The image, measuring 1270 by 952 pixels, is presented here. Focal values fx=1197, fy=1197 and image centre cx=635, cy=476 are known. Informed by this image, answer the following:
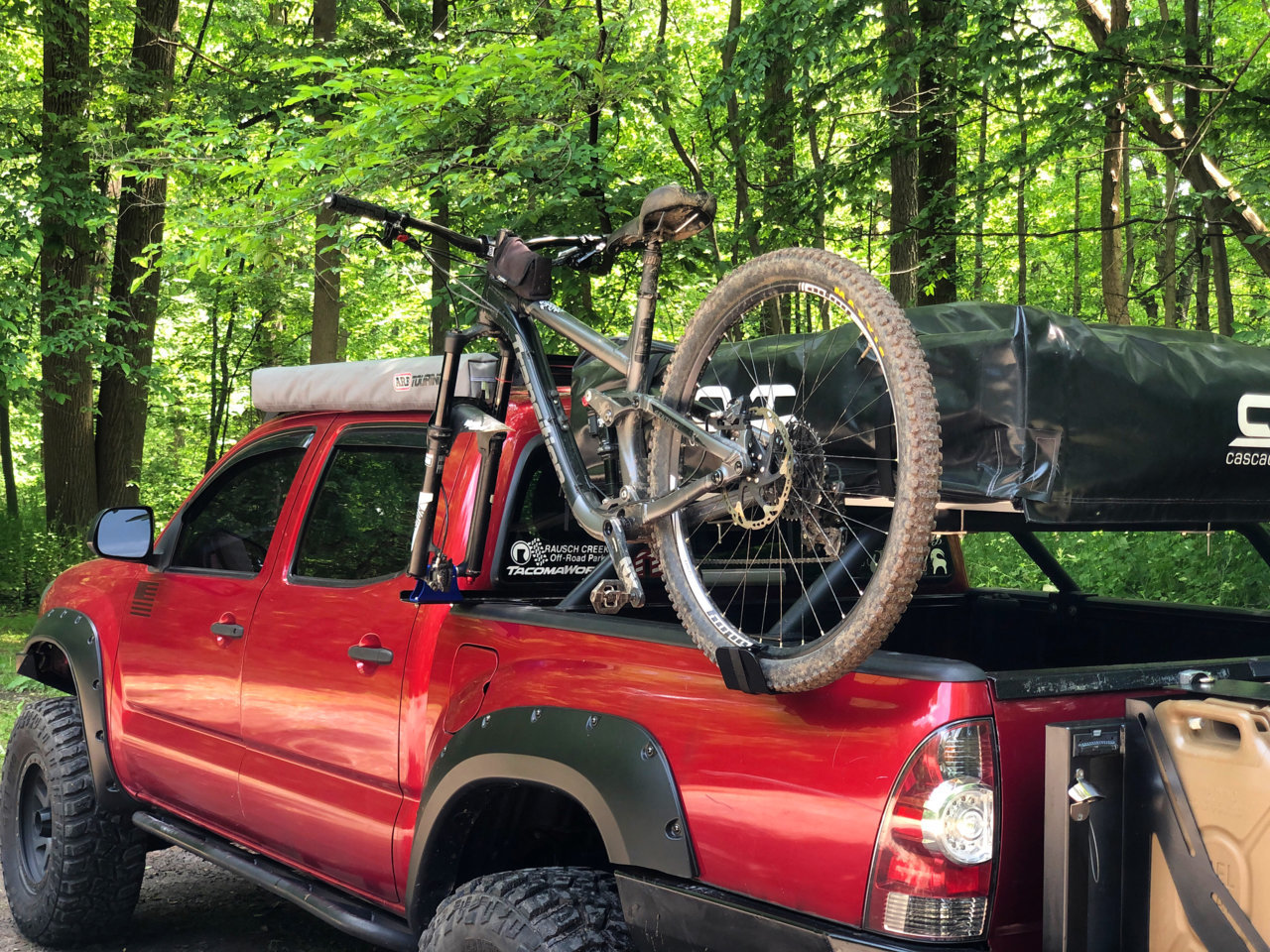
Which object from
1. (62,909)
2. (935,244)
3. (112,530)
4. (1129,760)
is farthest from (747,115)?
(1129,760)

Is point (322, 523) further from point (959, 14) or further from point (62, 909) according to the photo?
point (959, 14)

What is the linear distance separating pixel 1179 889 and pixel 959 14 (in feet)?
25.5

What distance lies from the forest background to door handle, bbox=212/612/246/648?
196 inches

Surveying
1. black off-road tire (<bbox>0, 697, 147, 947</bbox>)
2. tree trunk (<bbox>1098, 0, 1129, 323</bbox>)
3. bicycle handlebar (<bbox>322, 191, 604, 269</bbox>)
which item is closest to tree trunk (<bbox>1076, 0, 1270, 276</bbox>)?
tree trunk (<bbox>1098, 0, 1129, 323</bbox>)

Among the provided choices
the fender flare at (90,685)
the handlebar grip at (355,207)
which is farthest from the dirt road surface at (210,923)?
the handlebar grip at (355,207)

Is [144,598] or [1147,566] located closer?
[144,598]

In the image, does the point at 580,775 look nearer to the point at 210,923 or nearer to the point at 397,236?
the point at 397,236

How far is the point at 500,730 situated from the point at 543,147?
272 inches

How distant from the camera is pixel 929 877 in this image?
2041mm

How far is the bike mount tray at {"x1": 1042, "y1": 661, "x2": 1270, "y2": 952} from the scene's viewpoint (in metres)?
1.88

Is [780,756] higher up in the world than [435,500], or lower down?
lower down

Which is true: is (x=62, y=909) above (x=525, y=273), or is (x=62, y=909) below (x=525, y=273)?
below

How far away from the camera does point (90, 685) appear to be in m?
4.70

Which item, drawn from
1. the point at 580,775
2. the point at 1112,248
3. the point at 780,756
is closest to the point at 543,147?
the point at 580,775
